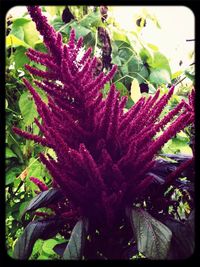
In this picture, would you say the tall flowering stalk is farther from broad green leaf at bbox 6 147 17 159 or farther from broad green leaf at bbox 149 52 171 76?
broad green leaf at bbox 149 52 171 76

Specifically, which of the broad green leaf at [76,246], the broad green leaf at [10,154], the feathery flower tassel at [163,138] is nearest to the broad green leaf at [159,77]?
the broad green leaf at [10,154]

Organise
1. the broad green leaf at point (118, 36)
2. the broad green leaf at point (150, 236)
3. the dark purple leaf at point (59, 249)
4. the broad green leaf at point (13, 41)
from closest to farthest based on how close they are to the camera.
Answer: the broad green leaf at point (150, 236) < the dark purple leaf at point (59, 249) < the broad green leaf at point (13, 41) < the broad green leaf at point (118, 36)

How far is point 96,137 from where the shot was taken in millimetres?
586

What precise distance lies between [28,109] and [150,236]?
2.05 ft

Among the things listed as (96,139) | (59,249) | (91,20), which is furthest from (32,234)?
(91,20)

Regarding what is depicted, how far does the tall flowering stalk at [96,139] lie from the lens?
54 cm

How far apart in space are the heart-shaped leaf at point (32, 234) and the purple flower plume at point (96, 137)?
0.25 feet

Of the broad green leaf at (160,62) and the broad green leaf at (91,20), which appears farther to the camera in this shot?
the broad green leaf at (160,62)

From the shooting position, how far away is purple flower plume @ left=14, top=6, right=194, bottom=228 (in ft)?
1.76

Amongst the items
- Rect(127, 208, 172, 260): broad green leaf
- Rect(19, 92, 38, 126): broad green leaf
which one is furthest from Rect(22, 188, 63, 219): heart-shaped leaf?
Rect(19, 92, 38, 126): broad green leaf

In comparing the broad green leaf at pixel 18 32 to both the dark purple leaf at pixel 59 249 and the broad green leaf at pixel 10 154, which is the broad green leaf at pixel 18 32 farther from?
the dark purple leaf at pixel 59 249

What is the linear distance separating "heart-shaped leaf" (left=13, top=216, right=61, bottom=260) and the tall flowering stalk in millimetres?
45
